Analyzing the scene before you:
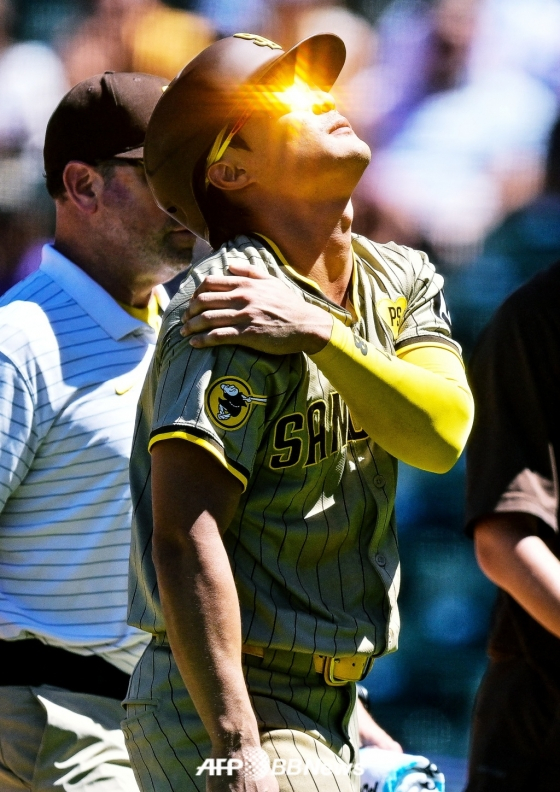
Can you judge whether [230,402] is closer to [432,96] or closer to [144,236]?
[144,236]

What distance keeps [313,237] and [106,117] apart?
1.20 m

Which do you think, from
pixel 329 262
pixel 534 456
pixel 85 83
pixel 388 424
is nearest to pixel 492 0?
pixel 85 83

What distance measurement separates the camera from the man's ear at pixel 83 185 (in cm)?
304

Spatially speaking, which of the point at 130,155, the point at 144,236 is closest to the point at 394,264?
the point at 144,236

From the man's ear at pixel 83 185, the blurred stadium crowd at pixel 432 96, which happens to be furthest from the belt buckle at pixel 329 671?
the blurred stadium crowd at pixel 432 96

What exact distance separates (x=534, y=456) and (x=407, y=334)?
0.58 m

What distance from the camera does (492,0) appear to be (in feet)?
13.8

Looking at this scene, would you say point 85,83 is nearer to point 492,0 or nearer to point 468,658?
point 492,0

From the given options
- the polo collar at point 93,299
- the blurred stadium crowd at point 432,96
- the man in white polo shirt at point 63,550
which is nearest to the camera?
the man in white polo shirt at point 63,550

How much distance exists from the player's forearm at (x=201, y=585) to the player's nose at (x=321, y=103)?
2.21 ft

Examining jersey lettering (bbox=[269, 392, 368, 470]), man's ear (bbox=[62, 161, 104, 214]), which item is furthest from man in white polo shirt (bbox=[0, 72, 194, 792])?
jersey lettering (bbox=[269, 392, 368, 470])

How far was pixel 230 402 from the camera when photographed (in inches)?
69.5

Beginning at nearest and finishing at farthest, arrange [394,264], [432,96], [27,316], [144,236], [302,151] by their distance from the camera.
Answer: [302,151]
[394,264]
[27,316]
[144,236]
[432,96]

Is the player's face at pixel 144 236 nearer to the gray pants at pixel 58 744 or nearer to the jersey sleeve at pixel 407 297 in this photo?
the jersey sleeve at pixel 407 297
